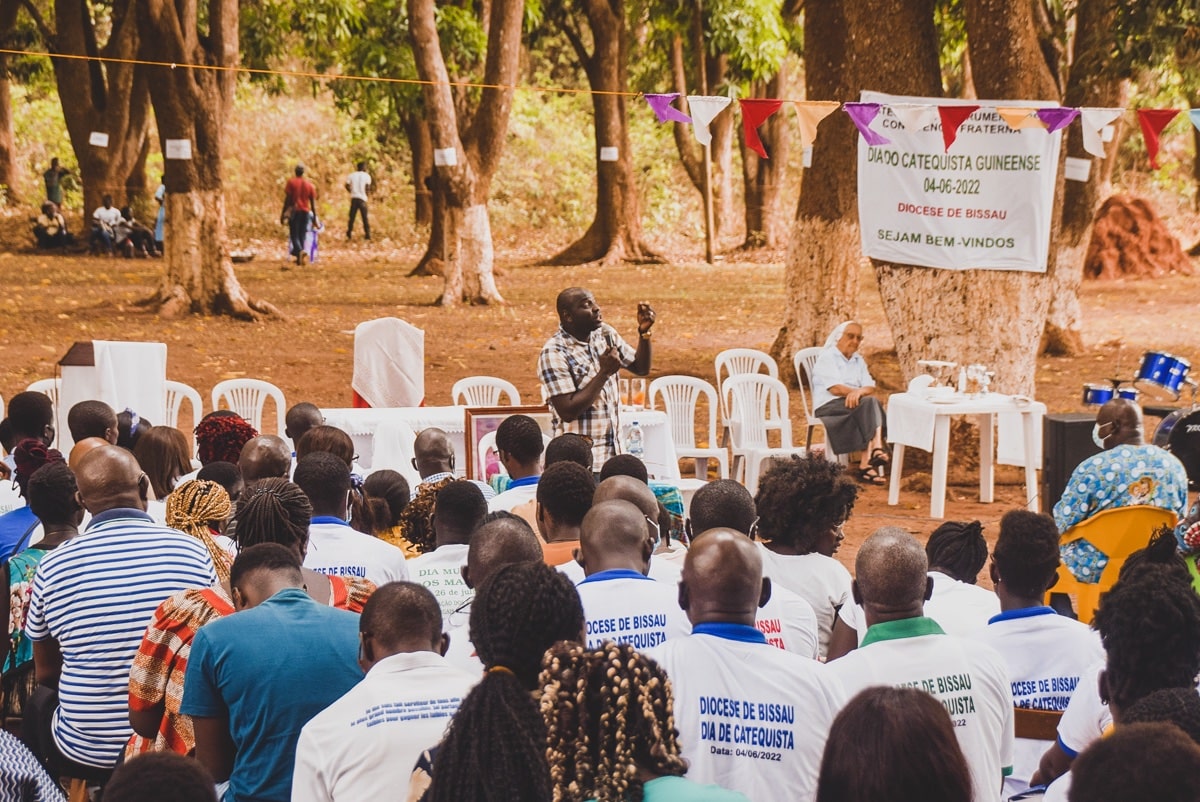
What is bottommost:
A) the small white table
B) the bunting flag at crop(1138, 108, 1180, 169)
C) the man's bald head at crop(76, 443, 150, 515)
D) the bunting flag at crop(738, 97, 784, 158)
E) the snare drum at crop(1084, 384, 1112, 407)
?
the small white table

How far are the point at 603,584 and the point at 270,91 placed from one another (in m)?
26.7

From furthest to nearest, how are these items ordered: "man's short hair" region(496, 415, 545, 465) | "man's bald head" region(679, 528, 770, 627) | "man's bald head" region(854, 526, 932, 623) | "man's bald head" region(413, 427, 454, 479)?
1. "man's bald head" region(413, 427, 454, 479)
2. "man's short hair" region(496, 415, 545, 465)
3. "man's bald head" region(854, 526, 932, 623)
4. "man's bald head" region(679, 528, 770, 627)

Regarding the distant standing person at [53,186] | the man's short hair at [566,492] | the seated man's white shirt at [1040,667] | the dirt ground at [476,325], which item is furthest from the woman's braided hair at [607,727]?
the distant standing person at [53,186]

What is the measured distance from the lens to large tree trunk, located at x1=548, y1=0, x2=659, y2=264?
26.5m

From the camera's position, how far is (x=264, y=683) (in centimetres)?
354

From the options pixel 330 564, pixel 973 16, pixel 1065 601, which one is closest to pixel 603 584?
pixel 330 564

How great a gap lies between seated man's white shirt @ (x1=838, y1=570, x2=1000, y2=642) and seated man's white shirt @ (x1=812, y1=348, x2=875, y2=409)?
6.43m

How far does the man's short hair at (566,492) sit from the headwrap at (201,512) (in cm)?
106

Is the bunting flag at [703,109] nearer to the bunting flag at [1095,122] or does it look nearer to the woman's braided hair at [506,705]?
the bunting flag at [1095,122]

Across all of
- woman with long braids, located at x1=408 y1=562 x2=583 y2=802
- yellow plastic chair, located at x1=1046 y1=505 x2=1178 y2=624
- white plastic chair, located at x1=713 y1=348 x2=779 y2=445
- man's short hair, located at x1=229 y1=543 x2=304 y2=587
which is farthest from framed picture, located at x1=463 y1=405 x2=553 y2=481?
woman with long braids, located at x1=408 y1=562 x2=583 y2=802

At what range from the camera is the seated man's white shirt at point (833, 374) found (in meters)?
11.2

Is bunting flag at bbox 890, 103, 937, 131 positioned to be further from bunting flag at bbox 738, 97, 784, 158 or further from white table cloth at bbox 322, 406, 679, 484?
white table cloth at bbox 322, 406, 679, 484

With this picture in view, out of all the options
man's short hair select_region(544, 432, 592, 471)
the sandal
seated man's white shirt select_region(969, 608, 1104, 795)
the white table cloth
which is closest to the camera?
seated man's white shirt select_region(969, 608, 1104, 795)

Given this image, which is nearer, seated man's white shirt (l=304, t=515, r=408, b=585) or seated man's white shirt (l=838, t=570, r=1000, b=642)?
seated man's white shirt (l=838, t=570, r=1000, b=642)
